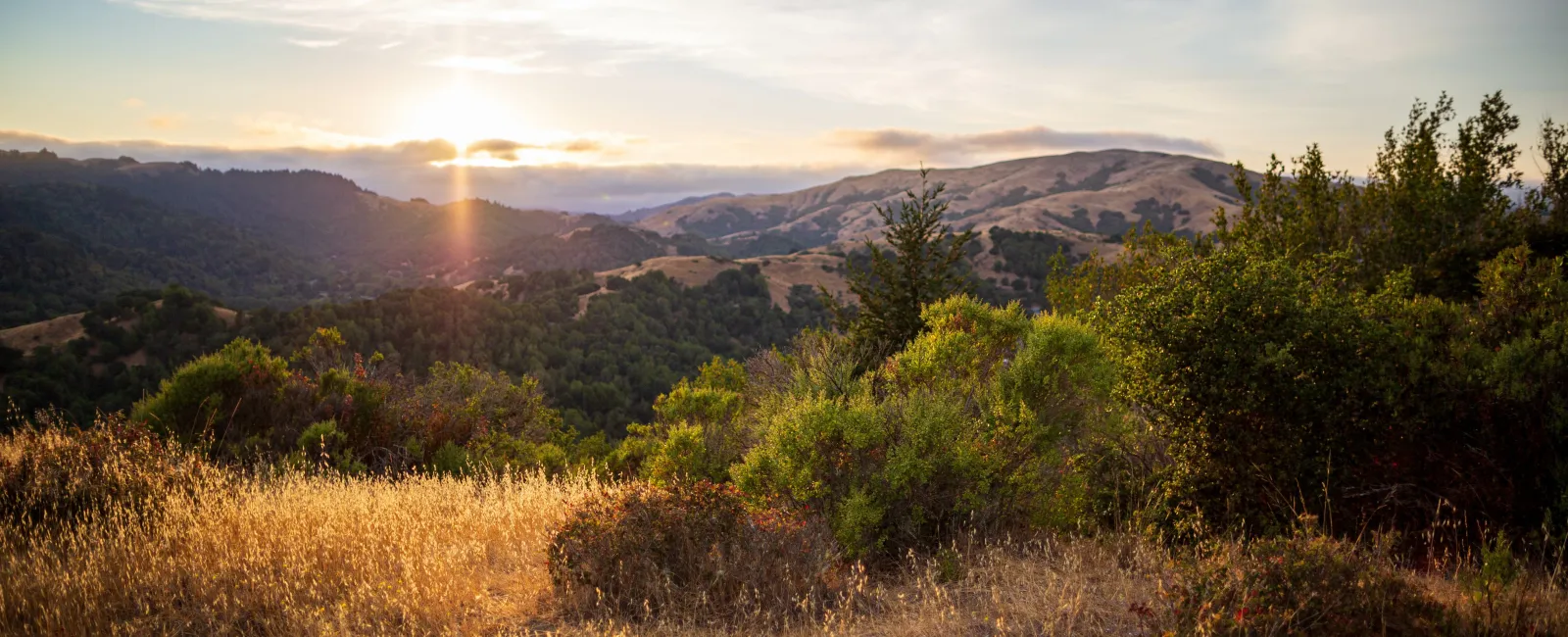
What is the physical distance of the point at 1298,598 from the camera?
14.6 ft

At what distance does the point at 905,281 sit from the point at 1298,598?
1173 cm

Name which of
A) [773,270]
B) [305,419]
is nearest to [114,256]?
[773,270]

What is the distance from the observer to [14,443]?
8836mm

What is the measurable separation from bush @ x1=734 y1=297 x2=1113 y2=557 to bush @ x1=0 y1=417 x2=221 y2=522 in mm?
5978

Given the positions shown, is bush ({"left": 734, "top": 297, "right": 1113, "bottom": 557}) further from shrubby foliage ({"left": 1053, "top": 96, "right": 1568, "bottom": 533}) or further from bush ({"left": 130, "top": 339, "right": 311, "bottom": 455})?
bush ({"left": 130, "top": 339, "right": 311, "bottom": 455})

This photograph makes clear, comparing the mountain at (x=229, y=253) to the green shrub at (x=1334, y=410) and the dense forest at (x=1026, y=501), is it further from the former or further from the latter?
the green shrub at (x=1334, y=410)

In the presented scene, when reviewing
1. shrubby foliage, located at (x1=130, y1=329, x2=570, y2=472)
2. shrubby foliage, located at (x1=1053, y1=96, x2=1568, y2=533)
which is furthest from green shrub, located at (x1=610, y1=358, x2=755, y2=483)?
shrubby foliage, located at (x1=1053, y1=96, x2=1568, y2=533)

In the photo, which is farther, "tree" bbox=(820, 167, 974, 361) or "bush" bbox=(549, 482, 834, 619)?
"tree" bbox=(820, 167, 974, 361)

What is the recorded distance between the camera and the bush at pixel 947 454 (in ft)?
22.9

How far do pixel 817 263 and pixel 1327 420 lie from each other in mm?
95825

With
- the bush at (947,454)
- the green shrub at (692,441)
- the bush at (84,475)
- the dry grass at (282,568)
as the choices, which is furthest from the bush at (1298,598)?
the bush at (84,475)

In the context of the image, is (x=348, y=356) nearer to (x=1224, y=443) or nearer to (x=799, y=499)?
(x=799, y=499)

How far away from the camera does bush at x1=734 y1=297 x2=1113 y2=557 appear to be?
699 centimetres

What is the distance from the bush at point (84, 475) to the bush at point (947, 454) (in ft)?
19.6
